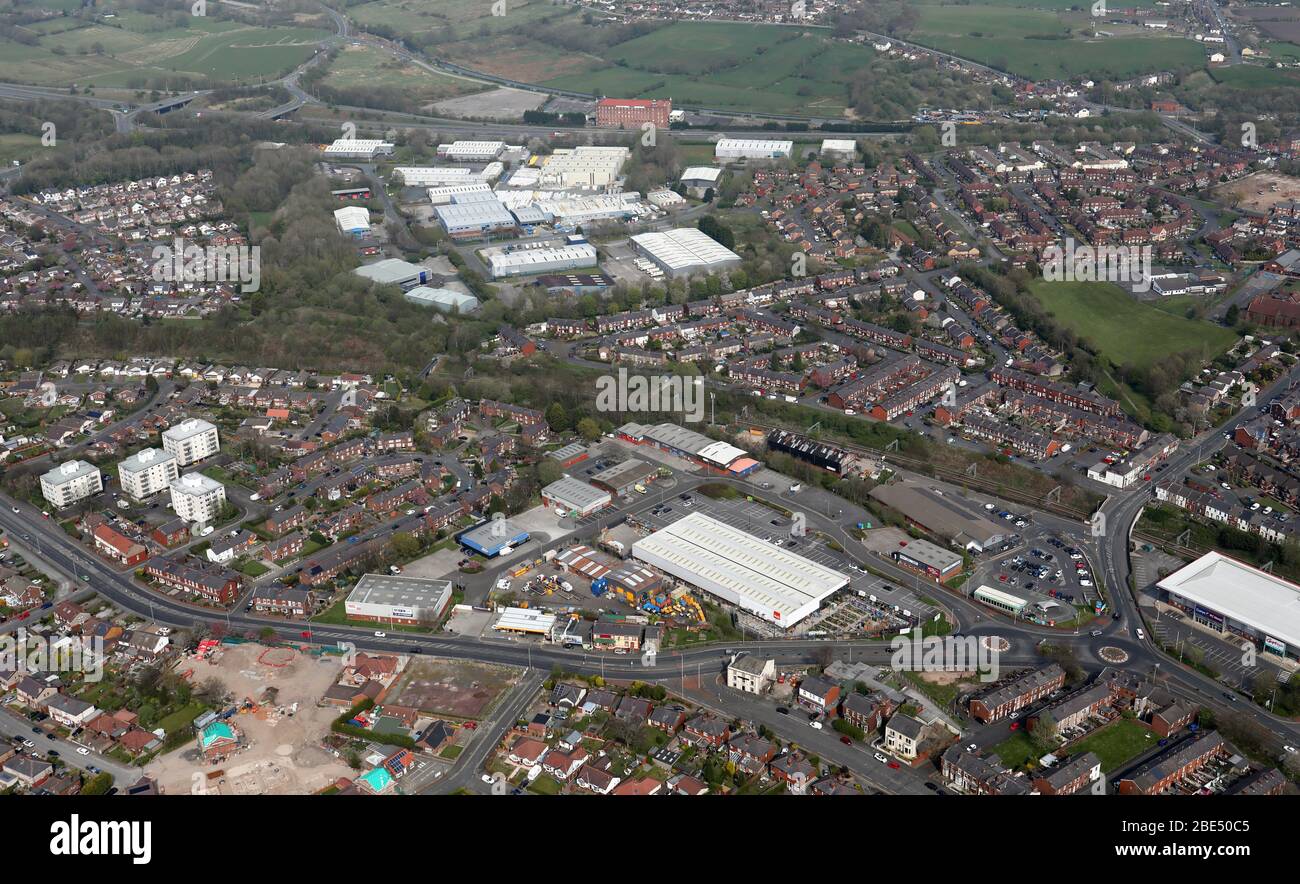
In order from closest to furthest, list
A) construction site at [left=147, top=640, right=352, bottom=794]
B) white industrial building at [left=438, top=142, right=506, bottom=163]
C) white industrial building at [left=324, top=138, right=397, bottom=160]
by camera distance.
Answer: construction site at [left=147, top=640, right=352, bottom=794] → white industrial building at [left=438, top=142, right=506, bottom=163] → white industrial building at [left=324, top=138, right=397, bottom=160]

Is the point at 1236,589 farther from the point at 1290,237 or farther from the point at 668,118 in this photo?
the point at 668,118

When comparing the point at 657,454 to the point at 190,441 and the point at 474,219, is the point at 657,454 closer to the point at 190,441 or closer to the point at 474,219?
the point at 190,441

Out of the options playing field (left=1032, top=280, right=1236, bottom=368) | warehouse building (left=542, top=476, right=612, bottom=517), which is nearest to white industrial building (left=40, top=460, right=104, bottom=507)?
warehouse building (left=542, top=476, right=612, bottom=517)

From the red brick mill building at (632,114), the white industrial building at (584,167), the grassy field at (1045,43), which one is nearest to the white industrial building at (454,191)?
the white industrial building at (584,167)

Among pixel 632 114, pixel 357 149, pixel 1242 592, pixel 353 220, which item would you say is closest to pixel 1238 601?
pixel 1242 592

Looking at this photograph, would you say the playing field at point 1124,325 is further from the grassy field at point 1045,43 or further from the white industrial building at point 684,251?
the grassy field at point 1045,43

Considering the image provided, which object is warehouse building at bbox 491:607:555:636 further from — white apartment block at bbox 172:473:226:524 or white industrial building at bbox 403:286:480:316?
white industrial building at bbox 403:286:480:316
